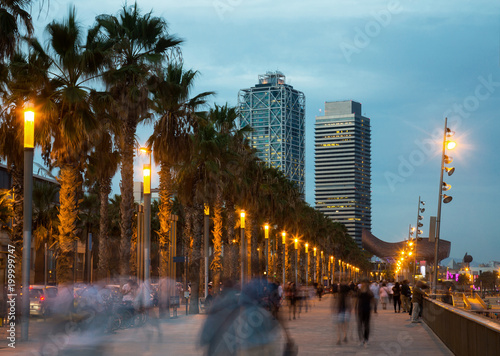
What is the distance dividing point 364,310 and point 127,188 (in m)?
13.9

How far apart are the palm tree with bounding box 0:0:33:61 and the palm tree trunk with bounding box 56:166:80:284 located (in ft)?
20.4

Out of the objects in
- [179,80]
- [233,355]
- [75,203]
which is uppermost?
[179,80]

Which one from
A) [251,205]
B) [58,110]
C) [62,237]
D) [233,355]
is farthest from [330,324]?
[251,205]

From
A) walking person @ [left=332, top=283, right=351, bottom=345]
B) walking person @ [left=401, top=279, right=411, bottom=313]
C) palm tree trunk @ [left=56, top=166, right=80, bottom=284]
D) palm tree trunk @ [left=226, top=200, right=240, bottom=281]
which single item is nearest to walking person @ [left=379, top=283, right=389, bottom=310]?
walking person @ [left=401, top=279, right=411, bottom=313]

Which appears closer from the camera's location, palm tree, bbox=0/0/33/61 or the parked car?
palm tree, bbox=0/0/33/61

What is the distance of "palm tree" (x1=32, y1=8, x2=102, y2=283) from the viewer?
82.2 feet

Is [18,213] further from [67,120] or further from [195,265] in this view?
[195,265]

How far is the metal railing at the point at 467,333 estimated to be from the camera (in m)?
10.7

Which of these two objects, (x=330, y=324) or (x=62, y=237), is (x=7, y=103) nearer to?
(x=62, y=237)

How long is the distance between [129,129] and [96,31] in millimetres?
4588

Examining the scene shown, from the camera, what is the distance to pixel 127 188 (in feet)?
102

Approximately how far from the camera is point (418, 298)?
2998 centimetres

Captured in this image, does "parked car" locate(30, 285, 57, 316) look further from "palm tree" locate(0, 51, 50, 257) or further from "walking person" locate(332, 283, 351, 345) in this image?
"walking person" locate(332, 283, 351, 345)

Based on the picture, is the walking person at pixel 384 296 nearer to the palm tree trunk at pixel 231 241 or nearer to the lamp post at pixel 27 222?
the palm tree trunk at pixel 231 241
